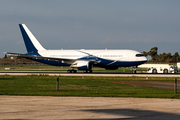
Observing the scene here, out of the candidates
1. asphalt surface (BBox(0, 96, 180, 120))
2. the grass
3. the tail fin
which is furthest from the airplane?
asphalt surface (BBox(0, 96, 180, 120))

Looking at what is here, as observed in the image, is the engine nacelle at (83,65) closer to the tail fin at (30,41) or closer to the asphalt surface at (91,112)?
the tail fin at (30,41)

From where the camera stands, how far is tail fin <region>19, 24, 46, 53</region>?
69.7 m

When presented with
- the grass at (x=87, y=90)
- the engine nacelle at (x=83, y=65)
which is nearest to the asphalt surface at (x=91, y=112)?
the grass at (x=87, y=90)

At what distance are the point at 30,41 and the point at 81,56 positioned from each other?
13694mm

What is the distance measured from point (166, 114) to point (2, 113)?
7435mm

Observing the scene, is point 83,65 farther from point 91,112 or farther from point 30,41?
point 91,112

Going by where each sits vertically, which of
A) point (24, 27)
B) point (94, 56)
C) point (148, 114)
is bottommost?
point (148, 114)

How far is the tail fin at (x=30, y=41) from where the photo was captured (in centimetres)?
6969

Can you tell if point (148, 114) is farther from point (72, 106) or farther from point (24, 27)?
point (24, 27)

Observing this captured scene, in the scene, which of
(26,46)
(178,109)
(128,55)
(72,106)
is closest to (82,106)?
(72,106)

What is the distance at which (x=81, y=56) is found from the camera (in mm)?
64125

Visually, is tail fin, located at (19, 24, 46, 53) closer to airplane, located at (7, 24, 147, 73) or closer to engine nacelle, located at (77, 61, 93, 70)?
airplane, located at (7, 24, 147, 73)

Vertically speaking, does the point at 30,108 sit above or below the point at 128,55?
below

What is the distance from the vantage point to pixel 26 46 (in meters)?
70.7
